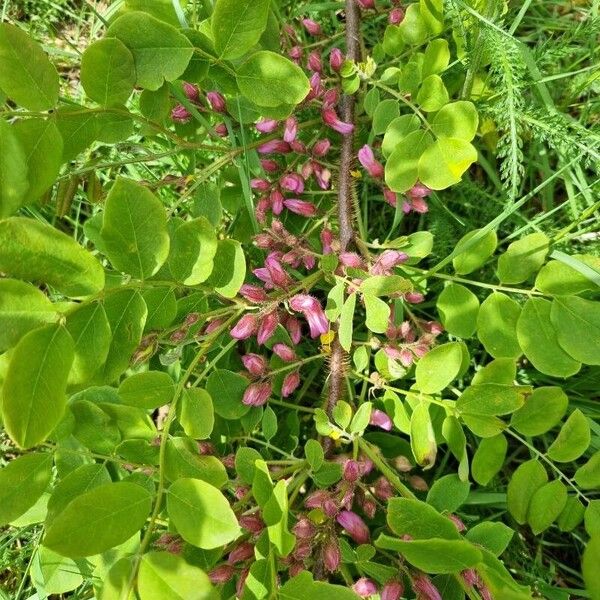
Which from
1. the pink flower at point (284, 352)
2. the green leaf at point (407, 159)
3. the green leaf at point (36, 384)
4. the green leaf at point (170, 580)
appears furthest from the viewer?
the pink flower at point (284, 352)

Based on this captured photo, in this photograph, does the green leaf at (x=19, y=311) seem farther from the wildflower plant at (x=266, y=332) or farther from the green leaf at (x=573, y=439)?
the green leaf at (x=573, y=439)

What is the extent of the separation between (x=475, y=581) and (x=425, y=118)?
1.09 metres

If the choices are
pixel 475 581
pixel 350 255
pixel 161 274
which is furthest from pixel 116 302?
pixel 475 581

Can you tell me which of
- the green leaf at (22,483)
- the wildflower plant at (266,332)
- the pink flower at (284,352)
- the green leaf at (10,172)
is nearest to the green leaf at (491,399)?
the wildflower plant at (266,332)

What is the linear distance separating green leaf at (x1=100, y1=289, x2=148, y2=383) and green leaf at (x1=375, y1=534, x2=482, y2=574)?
583 mm

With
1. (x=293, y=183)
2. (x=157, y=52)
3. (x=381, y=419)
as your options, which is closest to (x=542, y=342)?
(x=381, y=419)

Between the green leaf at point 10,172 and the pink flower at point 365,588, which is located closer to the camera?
the green leaf at point 10,172

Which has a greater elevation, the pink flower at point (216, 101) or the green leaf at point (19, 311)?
the pink flower at point (216, 101)

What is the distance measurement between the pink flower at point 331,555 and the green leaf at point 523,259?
721mm

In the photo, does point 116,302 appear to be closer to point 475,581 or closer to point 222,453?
point 222,453

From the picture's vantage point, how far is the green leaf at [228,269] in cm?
149

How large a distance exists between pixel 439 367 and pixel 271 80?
0.74 meters

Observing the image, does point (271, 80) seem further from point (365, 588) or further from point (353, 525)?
point (365, 588)

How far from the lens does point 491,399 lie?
1.44m
